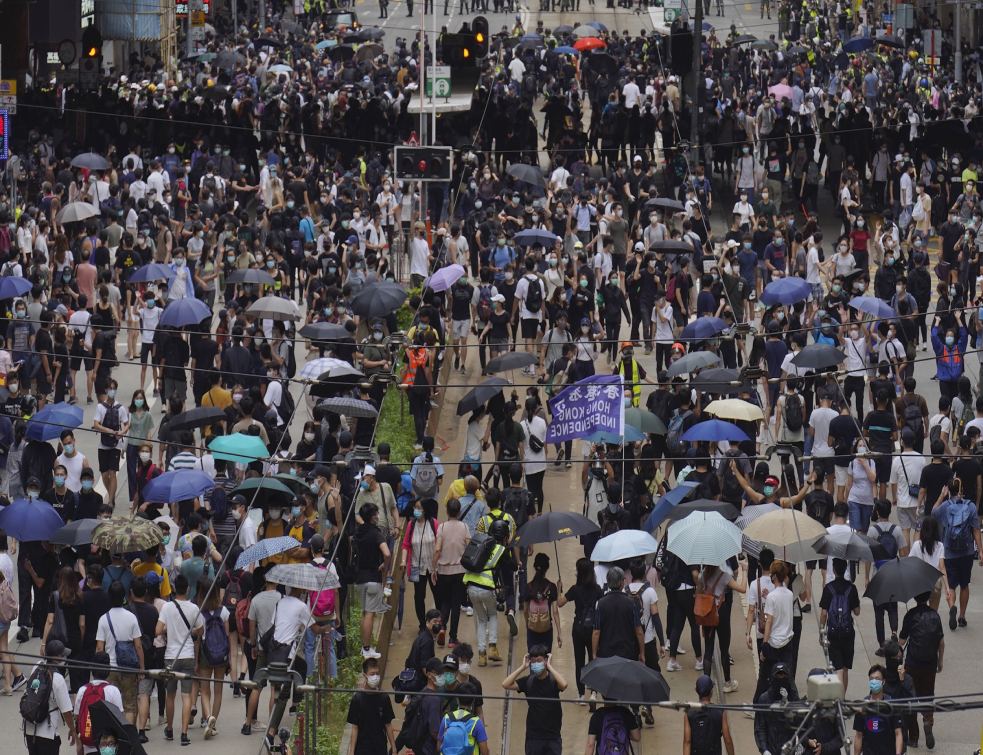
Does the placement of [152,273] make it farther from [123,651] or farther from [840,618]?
[840,618]

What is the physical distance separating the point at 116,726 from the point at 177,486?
4.34 meters

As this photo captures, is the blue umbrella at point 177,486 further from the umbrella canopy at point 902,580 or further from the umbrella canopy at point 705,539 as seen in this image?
the umbrella canopy at point 902,580

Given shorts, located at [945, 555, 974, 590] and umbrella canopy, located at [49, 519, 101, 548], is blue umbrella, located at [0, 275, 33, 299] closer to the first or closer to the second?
umbrella canopy, located at [49, 519, 101, 548]

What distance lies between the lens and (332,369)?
19219 mm

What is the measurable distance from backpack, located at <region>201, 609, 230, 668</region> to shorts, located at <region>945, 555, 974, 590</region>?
259 inches

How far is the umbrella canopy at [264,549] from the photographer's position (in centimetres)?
1430

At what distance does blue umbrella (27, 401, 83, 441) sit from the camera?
1761 centimetres

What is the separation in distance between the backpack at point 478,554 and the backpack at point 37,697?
13.1 ft

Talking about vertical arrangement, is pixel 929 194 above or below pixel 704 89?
below

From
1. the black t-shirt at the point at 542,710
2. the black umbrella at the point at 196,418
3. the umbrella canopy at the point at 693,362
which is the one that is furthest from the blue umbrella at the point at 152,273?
the black t-shirt at the point at 542,710

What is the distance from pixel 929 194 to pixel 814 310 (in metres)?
7.51

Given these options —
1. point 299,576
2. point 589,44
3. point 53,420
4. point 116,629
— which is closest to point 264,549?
point 299,576

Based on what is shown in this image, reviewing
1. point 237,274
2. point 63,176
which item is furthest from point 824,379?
point 63,176

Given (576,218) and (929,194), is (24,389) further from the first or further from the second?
(929,194)
